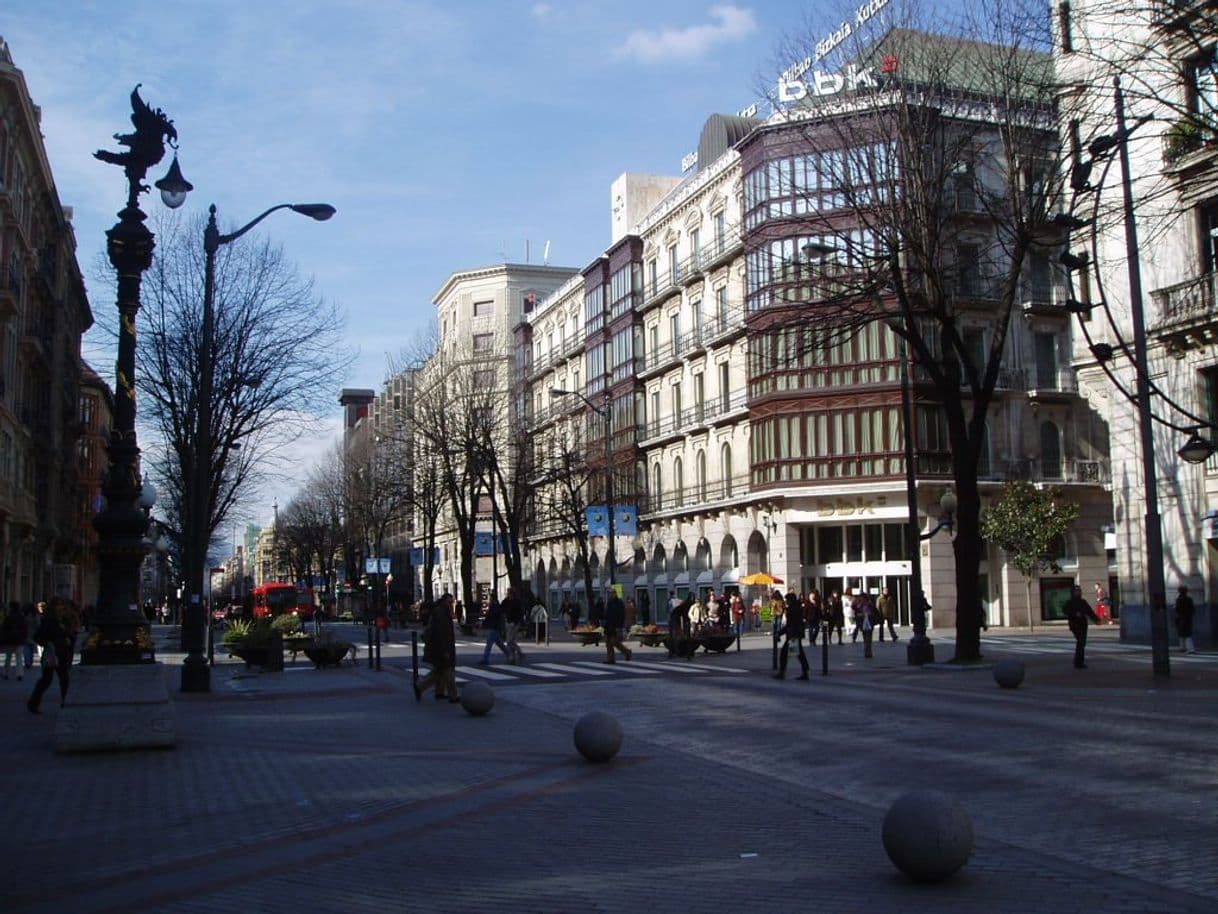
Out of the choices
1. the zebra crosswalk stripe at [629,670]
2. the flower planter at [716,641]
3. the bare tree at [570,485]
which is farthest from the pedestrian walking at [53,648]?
the bare tree at [570,485]

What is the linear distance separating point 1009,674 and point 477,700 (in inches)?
358

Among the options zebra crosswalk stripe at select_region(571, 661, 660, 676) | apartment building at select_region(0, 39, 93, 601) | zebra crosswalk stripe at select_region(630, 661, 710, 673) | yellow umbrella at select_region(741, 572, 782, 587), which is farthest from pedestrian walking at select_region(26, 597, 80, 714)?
yellow umbrella at select_region(741, 572, 782, 587)

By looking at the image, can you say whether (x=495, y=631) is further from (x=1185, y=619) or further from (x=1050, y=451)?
(x=1050, y=451)

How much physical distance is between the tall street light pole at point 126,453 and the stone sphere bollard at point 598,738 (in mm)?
5483

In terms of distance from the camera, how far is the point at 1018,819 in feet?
29.6

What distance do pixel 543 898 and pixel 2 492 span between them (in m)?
43.3

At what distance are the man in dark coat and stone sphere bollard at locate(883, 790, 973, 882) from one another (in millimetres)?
23461

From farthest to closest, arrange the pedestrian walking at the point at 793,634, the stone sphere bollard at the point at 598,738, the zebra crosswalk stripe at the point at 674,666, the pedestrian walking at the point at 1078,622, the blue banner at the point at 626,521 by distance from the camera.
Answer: the blue banner at the point at 626,521
the zebra crosswalk stripe at the point at 674,666
the pedestrian walking at the point at 1078,622
the pedestrian walking at the point at 793,634
the stone sphere bollard at the point at 598,738

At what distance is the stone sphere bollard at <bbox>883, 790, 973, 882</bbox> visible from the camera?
6.82 metres

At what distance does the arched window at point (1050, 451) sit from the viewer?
49.8 metres

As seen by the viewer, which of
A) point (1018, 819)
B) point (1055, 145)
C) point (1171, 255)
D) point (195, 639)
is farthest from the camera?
point (1171, 255)

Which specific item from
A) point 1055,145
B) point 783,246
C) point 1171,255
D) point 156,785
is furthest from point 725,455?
point 156,785

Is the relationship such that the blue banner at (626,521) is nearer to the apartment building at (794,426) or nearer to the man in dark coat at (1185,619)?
the apartment building at (794,426)

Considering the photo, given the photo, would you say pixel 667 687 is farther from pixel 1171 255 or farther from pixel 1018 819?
pixel 1171 255
